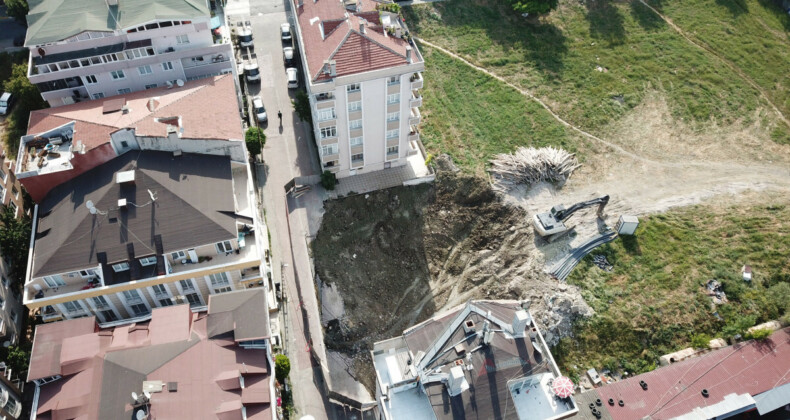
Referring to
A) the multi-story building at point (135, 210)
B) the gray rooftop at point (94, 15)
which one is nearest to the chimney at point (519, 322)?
the multi-story building at point (135, 210)

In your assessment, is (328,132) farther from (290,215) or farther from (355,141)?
(290,215)

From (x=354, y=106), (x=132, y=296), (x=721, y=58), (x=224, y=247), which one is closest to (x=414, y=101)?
(x=354, y=106)

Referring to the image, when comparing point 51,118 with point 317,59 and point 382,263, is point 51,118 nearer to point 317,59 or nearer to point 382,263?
point 317,59

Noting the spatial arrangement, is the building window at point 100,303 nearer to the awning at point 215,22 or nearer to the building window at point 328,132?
the building window at point 328,132

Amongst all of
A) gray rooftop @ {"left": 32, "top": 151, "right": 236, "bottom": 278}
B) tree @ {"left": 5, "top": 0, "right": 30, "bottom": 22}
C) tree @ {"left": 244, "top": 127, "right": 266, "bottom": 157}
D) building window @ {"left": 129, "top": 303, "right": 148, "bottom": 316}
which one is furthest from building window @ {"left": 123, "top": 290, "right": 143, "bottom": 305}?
tree @ {"left": 5, "top": 0, "right": 30, "bottom": 22}

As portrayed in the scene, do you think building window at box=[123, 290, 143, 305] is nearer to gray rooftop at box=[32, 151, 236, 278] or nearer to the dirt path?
gray rooftop at box=[32, 151, 236, 278]

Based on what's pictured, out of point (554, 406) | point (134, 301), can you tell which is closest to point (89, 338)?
point (134, 301)
